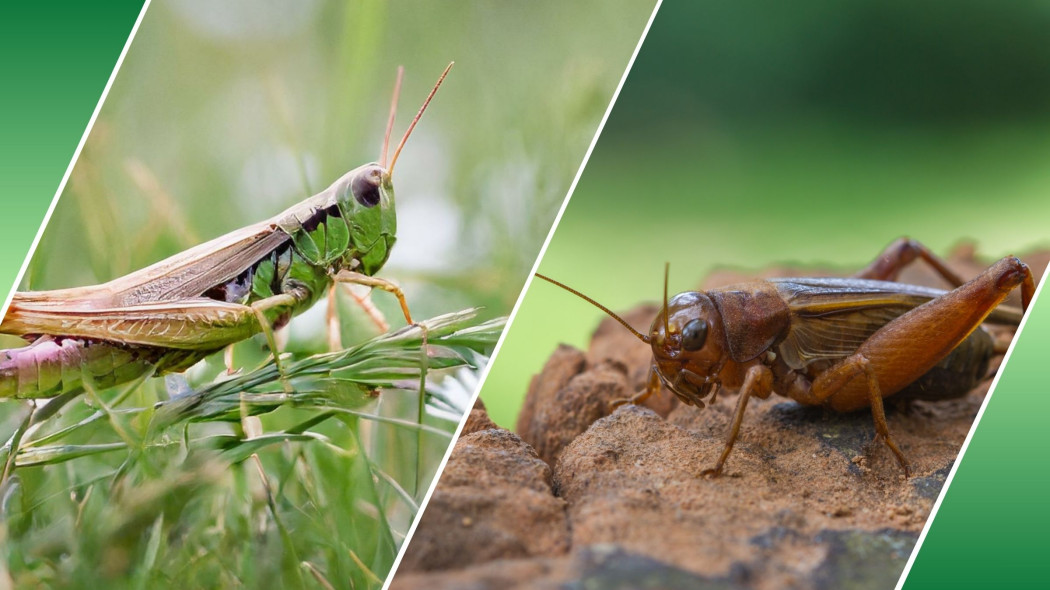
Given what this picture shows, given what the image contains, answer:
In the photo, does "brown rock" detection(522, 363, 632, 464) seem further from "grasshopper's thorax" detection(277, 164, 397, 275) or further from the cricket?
"grasshopper's thorax" detection(277, 164, 397, 275)

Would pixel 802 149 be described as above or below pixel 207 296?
above

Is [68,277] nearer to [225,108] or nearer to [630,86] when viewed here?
[225,108]

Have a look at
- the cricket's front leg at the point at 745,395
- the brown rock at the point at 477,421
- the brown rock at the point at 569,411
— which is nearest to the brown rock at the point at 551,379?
the brown rock at the point at 569,411

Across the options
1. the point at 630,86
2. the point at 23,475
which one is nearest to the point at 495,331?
the point at 23,475

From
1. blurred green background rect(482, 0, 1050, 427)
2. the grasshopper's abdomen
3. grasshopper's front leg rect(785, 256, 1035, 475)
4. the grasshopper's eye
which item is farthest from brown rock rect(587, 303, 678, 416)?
the grasshopper's abdomen

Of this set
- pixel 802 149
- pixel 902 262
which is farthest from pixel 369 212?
pixel 802 149

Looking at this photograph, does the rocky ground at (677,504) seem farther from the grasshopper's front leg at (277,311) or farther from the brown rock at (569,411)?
the grasshopper's front leg at (277,311)

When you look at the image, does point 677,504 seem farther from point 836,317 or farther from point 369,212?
point 836,317
